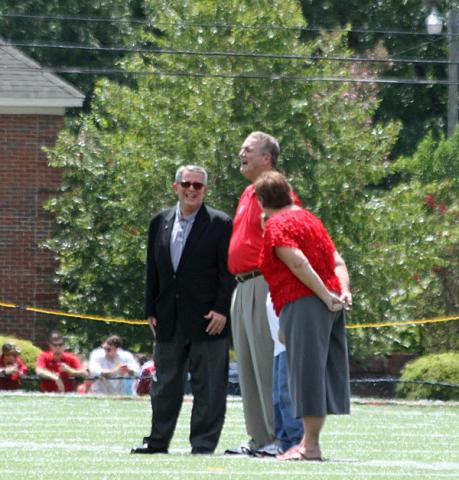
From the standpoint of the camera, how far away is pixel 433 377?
65.3ft

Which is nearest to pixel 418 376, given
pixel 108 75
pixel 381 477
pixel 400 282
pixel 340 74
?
pixel 400 282

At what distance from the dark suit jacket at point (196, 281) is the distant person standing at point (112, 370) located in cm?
1026

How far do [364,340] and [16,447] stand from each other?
1780 cm

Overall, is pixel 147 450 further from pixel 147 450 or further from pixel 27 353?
pixel 27 353

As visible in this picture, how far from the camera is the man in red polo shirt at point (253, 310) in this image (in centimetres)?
1016

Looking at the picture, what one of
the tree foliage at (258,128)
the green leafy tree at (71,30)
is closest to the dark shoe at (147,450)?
the tree foliage at (258,128)

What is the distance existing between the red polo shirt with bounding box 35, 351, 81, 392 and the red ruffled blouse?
11.0 metres

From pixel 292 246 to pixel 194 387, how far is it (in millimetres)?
1373

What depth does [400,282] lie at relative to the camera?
91.6 ft

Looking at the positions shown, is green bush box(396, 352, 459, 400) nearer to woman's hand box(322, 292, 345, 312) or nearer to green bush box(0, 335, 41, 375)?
green bush box(0, 335, 41, 375)

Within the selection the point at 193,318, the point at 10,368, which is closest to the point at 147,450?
the point at 193,318

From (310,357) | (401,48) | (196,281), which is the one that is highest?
(401,48)

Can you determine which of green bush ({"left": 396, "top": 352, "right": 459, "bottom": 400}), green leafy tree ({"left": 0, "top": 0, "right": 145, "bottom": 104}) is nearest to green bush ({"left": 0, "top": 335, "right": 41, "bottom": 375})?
green bush ({"left": 396, "top": 352, "right": 459, "bottom": 400})

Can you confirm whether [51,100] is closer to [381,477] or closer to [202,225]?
[202,225]
